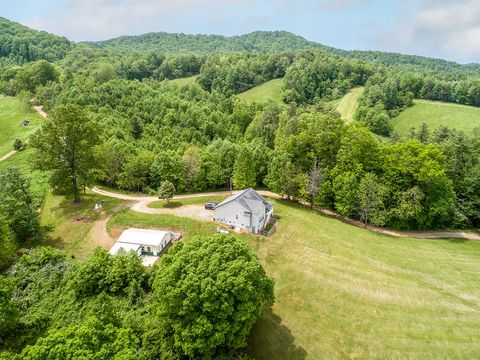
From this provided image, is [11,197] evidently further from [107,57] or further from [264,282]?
[107,57]

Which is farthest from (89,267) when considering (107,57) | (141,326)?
(107,57)

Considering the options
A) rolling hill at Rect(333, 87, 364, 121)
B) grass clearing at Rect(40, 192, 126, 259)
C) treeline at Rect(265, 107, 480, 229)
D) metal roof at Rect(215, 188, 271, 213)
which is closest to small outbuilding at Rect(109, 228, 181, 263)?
grass clearing at Rect(40, 192, 126, 259)

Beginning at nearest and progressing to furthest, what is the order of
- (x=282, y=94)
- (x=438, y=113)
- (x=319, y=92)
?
1. (x=438, y=113)
2. (x=282, y=94)
3. (x=319, y=92)

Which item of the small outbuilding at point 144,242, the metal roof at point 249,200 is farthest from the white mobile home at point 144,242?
the metal roof at point 249,200

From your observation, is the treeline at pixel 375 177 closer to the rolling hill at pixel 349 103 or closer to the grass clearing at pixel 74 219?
the grass clearing at pixel 74 219

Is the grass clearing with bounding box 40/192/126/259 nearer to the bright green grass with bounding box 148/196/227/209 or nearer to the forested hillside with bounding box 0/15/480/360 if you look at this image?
the forested hillside with bounding box 0/15/480/360

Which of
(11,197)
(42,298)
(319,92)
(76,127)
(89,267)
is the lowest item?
(42,298)
